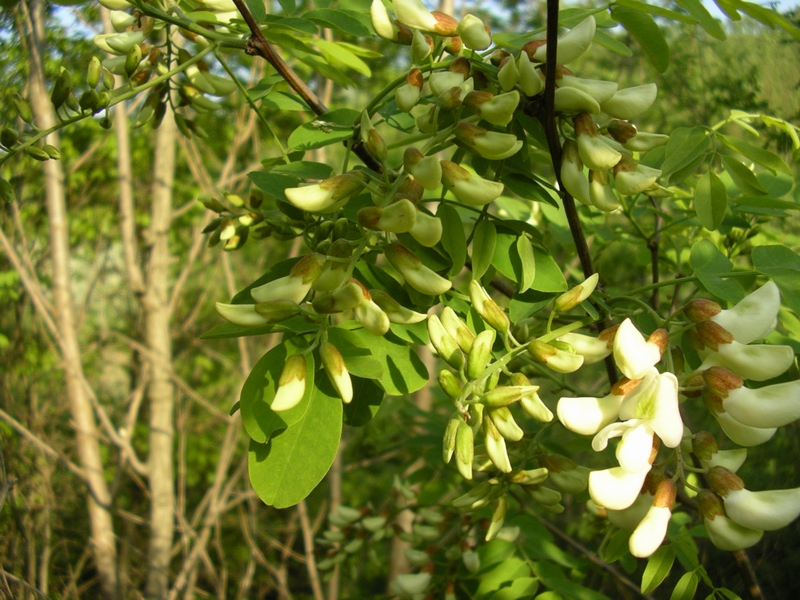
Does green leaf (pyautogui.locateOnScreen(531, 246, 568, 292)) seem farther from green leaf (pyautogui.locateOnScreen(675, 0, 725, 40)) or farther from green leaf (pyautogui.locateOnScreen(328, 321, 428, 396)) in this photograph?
green leaf (pyautogui.locateOnScreen(675, 0, 725, 40))

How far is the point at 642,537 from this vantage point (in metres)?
0.56

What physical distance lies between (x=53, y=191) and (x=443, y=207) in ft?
6.45

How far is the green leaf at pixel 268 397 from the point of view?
2.00 feet

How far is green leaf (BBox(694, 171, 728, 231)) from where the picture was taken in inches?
30.3

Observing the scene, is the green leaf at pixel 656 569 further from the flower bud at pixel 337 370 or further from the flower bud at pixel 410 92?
the flower bud at pixel 410 92

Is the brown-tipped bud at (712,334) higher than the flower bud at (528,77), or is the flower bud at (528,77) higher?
the flower bud at (528,77)

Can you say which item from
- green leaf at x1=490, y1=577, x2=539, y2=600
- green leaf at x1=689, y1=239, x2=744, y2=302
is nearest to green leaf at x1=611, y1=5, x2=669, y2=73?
green leaf at x1=689, y1=239, x2=744, y2=302

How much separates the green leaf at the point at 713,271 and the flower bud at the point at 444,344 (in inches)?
12.7

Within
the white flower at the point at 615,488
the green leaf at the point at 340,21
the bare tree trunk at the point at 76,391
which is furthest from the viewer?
the bare tree trunk at the point at 76,391

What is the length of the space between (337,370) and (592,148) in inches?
12.7

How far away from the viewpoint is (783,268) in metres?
0.73

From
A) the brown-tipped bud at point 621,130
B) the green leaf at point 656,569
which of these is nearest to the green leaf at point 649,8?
the brown-tipped bud at point 621,130

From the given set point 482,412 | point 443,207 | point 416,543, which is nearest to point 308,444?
point 482,412

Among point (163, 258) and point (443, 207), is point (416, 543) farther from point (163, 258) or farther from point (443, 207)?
point (163, 258)
